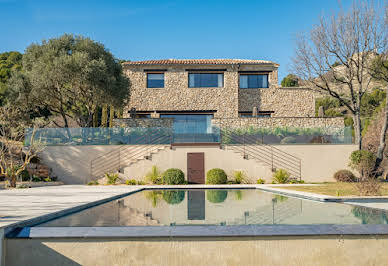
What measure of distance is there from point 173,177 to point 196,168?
6.39 ft

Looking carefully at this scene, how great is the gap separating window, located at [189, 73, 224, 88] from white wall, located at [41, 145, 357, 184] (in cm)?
977

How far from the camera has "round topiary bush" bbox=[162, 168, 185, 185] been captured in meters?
18.1

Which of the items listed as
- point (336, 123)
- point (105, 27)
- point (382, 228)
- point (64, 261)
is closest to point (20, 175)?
point (105, 27)

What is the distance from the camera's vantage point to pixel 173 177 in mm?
18125

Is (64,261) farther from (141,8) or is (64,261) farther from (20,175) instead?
(141,8)

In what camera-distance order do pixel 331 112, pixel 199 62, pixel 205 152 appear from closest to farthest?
pixel 205 152 → pixel 199 62 → pixel 331 112

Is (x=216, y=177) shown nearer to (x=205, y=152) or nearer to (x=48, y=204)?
(x=205, y=152)

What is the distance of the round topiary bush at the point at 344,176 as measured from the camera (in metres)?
19.1

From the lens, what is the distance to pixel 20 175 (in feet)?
58.7

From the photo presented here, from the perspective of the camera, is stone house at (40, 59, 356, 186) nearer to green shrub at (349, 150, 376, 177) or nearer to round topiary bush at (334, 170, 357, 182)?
round topiary bush at (334, 170, 357, 182)

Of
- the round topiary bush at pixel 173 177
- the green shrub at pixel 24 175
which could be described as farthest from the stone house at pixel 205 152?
the green shrub at pixel 24 175

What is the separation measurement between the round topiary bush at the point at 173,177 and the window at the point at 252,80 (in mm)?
12968

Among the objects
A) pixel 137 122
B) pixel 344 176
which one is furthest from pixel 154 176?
pixel 344 176

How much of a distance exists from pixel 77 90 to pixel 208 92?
10.4 metres
